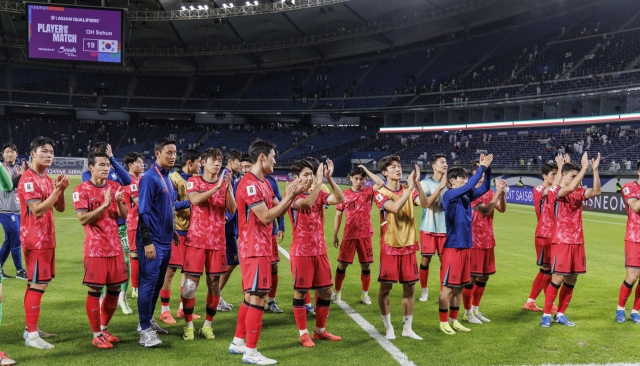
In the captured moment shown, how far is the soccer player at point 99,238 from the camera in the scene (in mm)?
5859

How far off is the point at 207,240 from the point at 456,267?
→ 327 cm

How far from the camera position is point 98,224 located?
598 centimetres

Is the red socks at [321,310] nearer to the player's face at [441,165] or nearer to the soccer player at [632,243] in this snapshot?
the player's face at [441,165]

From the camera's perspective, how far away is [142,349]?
6000mm

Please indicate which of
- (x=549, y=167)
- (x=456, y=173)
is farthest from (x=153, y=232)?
(x=549, y=167)

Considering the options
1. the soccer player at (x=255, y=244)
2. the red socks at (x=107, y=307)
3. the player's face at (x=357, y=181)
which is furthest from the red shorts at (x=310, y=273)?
the player's face at (x=357, y=181)

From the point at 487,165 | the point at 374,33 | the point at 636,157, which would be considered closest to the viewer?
the point at 487,165

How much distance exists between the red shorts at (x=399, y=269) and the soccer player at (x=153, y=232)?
273 cm

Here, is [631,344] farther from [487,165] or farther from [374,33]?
[374,33]

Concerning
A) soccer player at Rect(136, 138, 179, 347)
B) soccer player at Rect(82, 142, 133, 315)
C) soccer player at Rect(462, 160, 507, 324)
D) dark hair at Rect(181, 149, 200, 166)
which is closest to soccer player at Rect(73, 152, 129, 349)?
soccer player at Rect(82, 142, 133, 315)

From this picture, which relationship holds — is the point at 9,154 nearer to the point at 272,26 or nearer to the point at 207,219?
the point at 207,219

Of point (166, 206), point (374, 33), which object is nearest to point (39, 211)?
point (166, 206)

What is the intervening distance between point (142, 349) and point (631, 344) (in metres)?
6.08

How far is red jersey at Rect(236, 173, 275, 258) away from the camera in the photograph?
5503mm
